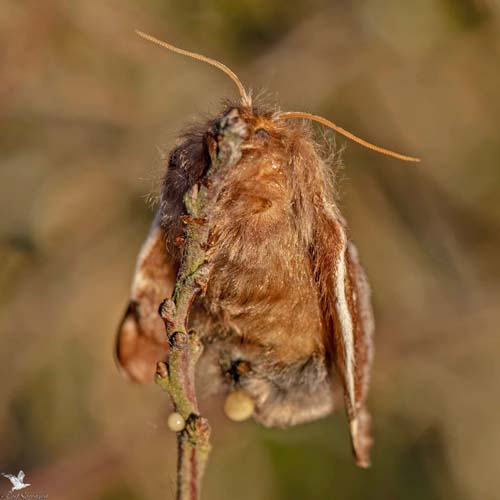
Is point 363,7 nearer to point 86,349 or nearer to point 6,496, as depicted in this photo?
point 86,349

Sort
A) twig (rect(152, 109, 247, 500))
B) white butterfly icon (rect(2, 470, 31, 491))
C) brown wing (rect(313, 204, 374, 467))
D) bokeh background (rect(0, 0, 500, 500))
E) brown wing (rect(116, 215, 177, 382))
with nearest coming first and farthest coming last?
twig (rect(152, 109, 247, 500)), brown wing (rect(313, 204, 374, 467)), brown wing (rect(116, 215, 177, 382)), white butterfly icon (rect(2, 470, 31, 491)), bokeh background (rect(0, 0, 500, 500))

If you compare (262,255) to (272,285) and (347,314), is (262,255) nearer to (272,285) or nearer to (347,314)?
(272,285)

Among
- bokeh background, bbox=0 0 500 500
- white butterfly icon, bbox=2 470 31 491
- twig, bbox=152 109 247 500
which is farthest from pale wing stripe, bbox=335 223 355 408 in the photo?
bokeh background, bbox=0 0 500 500

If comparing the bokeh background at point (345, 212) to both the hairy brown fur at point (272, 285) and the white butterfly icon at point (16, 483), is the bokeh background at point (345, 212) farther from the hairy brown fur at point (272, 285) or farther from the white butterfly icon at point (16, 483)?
the hairy brown fur at point (272, 285)

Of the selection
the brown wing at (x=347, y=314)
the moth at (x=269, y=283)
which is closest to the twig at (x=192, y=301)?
the moth at (x=269, y=283)

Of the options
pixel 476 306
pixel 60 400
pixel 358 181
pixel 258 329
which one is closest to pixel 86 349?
pixel 60 400

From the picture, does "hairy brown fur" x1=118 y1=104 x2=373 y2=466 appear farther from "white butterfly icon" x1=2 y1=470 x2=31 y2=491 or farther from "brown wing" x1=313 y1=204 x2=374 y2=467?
"white butterfly icon" x1=2 y1=470 x2=31 y2=491
